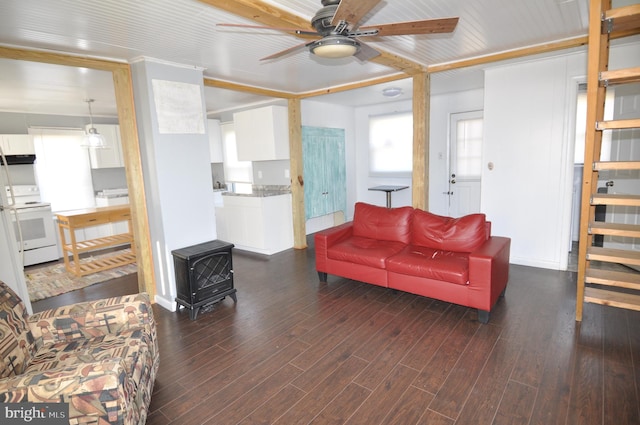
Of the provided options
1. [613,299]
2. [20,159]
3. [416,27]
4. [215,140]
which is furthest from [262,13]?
[20,159]

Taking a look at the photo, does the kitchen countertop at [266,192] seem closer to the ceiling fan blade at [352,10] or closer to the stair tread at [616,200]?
the ceiling fan blade at [352,10]

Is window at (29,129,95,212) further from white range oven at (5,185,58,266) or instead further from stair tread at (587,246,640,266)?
stair tread at (587,246,640,266)

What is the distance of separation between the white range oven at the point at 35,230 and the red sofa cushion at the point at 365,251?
15.5ft

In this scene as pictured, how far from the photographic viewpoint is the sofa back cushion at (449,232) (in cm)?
343

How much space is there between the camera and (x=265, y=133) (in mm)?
5480

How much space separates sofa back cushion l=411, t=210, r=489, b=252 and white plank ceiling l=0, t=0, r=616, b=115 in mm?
1752

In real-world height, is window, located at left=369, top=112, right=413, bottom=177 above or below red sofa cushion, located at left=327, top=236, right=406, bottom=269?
above

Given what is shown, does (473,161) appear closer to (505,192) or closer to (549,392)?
(505,192)

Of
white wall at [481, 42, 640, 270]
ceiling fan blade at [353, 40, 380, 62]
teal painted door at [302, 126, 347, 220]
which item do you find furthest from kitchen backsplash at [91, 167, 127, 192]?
white wall at [481, 42, 640, 270]

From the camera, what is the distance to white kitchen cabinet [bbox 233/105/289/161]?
5.41 metres

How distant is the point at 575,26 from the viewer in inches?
120

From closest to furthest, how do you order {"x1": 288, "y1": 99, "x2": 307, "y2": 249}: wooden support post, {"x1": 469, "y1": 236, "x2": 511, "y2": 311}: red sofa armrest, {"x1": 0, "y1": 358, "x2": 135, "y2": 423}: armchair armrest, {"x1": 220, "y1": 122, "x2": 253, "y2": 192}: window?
1. {"x1": 0, "y1": 358, "x2": 135, "y2": 423}: armchair armrest
2. {"x1": 469, "y1": 236, "x2": 511, "y2": 311}: red sofa armrest
3. {"x1": 288, "y1": 99, "x2": 307, "y2": 249}: wooden support post
4. {"x1": 220, "y1": 122, "x2": 253, "y2": 192}: window

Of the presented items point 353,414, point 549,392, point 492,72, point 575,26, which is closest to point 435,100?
point 492,72

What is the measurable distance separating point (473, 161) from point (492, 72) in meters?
1.77
